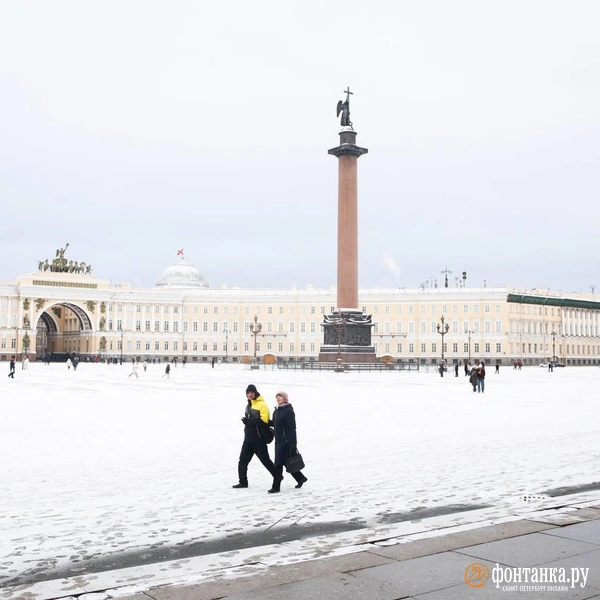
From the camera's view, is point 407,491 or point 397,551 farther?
point 407,491

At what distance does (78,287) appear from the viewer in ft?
348

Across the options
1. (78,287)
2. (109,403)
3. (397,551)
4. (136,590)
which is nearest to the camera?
(136,590)

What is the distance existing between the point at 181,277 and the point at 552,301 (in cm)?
5635

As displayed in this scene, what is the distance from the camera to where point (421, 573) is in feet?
18.8

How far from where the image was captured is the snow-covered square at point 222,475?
7.14 metres

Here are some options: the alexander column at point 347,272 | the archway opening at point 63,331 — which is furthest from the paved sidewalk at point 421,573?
the archway opening at point 63,331

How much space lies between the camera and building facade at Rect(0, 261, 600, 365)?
102562 millimetres


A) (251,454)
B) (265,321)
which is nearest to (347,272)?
(251,454)

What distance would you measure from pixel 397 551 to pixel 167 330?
347 feet

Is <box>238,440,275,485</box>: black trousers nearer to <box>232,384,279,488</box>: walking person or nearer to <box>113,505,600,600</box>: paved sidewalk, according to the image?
<box>232,384,279,488</box>: walking person

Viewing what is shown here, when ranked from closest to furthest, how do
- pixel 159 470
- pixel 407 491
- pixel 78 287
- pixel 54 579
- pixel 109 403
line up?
pixel 54 579, pixel 407 491, pixel 159 470, pixel 109 403, pixel 78 287

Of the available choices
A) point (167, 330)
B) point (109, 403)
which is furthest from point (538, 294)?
point (109, 403)

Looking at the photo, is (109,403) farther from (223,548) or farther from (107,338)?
(107,338)

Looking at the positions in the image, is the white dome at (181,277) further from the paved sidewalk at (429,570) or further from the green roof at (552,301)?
the paved sidewalk at (429,570)
